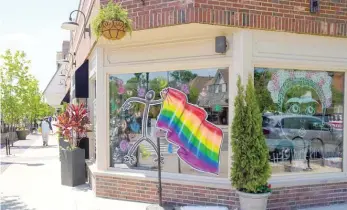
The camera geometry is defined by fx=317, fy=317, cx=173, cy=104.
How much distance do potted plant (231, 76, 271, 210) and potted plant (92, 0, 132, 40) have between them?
2.18 meters

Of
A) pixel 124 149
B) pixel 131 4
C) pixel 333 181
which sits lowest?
pixel 333 181

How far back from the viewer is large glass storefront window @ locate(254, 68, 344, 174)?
598cm

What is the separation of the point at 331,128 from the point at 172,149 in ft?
10.8

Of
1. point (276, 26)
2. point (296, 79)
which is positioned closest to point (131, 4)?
point (276, 26)

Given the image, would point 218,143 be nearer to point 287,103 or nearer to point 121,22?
point 287,103

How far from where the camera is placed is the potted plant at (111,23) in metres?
5.32

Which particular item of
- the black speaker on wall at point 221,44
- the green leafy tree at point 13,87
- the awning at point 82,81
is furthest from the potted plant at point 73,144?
the green leafy tree at point 13,87

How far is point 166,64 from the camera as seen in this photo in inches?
237

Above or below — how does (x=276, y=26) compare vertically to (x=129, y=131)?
above

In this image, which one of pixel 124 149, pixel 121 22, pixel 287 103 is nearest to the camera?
pixel 121 22

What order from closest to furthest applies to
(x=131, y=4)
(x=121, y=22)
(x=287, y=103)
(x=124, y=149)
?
(x=121, y=22) < (x=131, y=4) < (x=287, y=103) < (x=124, y=149)

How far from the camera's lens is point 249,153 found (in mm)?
5004

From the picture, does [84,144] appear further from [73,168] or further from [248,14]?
[248,14]

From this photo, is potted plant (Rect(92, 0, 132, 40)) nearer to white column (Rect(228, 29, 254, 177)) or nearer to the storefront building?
the storefront building
